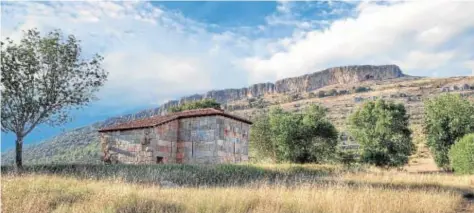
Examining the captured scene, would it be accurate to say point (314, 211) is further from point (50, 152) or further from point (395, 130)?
point (50, 152)

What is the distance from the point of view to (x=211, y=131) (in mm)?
28734

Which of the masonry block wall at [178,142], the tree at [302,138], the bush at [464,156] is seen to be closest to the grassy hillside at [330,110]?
the tree at [302,138]

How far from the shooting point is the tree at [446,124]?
144 ft

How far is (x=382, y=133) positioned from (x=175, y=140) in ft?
82.4

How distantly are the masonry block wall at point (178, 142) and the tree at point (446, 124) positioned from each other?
25.6 metres

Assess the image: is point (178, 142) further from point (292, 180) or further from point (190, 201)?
point (190, 201)

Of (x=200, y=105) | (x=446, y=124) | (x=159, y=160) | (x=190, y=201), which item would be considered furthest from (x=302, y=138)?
(x=190, y=201)

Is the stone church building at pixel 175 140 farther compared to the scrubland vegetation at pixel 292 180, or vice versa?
the stone church building at pixel 175 140

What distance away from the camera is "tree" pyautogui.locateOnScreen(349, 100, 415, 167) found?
1770 inches

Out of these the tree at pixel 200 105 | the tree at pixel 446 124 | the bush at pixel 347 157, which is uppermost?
the tree at pixel 200 105

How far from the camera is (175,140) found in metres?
29.8

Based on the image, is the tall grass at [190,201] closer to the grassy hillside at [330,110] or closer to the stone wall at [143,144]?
the stone wall at [143,144]

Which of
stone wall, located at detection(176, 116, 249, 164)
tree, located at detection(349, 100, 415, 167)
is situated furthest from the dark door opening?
tree, located at detection(349, 100, 415, 167)

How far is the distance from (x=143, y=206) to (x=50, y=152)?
293 ft
